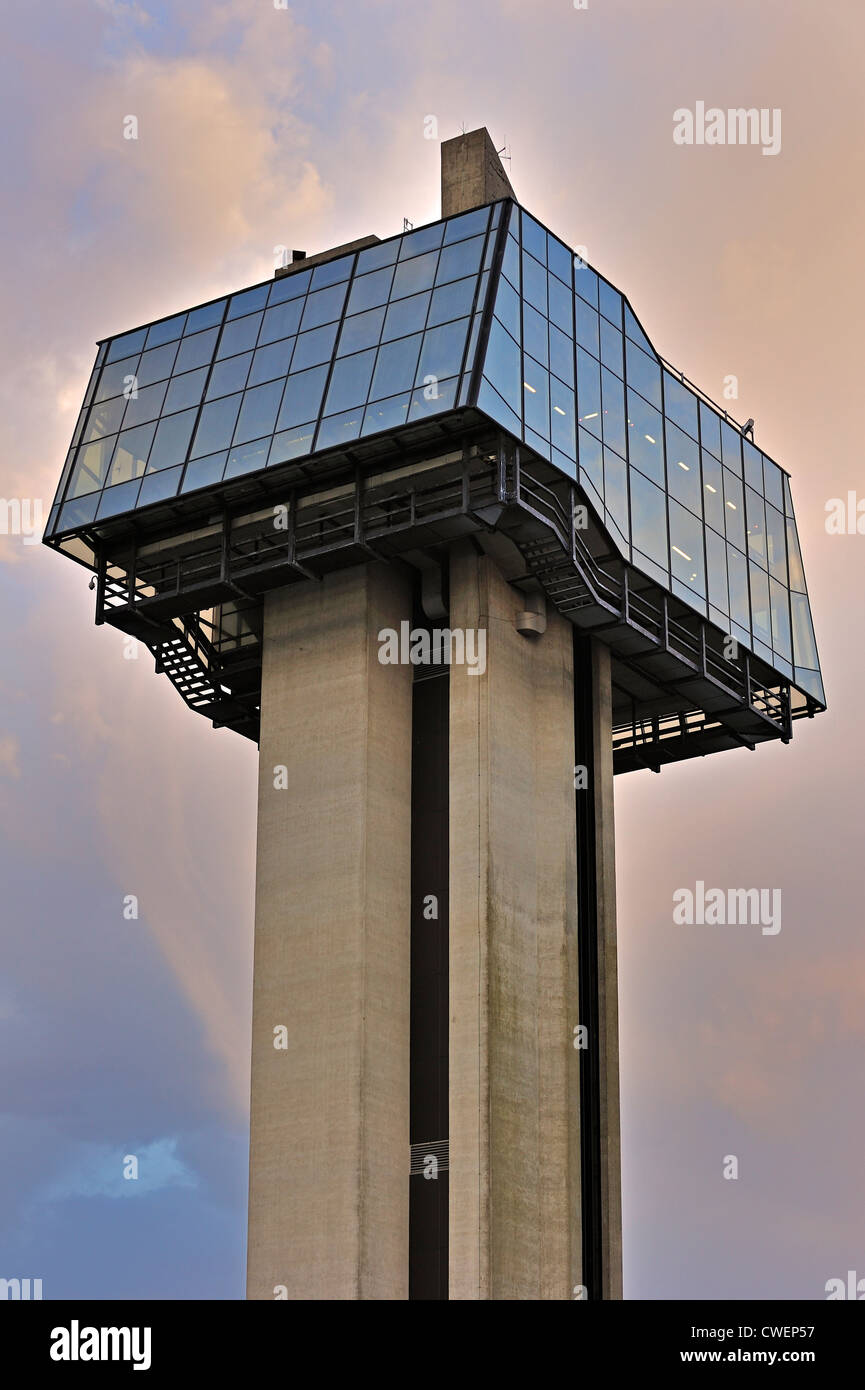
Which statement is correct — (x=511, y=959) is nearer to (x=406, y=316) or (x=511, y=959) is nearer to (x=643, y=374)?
(x=406, y=316)

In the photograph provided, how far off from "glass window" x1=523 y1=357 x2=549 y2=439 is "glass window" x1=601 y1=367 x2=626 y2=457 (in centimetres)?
393

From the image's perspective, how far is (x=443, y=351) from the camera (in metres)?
64.8

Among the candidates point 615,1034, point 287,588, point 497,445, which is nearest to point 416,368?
point 497,445

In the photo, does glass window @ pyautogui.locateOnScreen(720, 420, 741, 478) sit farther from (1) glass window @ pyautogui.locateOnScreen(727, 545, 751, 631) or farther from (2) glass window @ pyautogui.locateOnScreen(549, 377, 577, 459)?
(2) glass window @ pyautogui.locateOnScreen(549, 377, 577, 459)

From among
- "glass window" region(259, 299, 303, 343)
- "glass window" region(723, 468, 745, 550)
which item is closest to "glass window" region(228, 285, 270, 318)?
"glass window" region(259, 299, 303, 343)

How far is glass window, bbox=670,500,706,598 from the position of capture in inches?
2837

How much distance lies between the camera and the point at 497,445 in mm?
64250

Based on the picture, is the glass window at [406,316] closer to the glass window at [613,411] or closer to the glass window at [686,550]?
the glass window at [613,411]

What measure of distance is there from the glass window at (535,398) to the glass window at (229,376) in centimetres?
945

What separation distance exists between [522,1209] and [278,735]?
15.5 meters

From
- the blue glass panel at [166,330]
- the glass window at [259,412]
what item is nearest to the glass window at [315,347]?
the glass window at [259,412]

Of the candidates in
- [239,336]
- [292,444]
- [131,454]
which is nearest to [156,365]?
[239,336]

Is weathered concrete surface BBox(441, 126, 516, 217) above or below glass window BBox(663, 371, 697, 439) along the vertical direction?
above

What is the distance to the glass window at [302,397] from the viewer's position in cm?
6669
